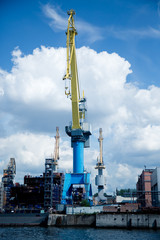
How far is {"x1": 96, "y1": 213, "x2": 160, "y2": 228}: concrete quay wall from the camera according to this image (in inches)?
2021

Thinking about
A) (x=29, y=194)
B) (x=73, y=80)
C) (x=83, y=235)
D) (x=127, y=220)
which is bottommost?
(x=83, y=235)

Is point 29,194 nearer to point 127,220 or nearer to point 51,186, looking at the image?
point 51,186

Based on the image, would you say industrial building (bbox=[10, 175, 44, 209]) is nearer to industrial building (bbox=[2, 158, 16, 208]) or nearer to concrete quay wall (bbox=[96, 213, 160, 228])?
industrial building (bbox=[2, 158, 16, 208])

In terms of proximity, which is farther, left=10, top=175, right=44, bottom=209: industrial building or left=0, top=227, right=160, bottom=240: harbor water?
left=10, top=175, right=44, bottom=209: industrial building

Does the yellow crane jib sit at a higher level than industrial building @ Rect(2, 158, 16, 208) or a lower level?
higher

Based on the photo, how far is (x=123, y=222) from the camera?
52750 millimetres

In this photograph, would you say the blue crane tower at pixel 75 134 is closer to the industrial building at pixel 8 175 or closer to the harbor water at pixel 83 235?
the harbor water at pixel 83 235

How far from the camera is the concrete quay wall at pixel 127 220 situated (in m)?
51.3

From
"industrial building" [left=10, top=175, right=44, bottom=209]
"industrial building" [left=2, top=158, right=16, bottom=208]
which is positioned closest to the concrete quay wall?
"industrial building" [left=10, top=175, right=44, bottom=209]

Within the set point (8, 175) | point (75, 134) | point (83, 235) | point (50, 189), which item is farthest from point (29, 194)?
point (83, 235)

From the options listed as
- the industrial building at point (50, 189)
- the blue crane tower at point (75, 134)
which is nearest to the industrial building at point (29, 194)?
the industrial building at point (50, 189)

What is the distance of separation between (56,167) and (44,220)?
2349 inches

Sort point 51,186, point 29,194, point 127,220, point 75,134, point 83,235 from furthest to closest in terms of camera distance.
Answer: point 29,194 < point 51,186 < point 75,134 < point 127,220 < point 83,235

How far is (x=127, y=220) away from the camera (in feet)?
173
